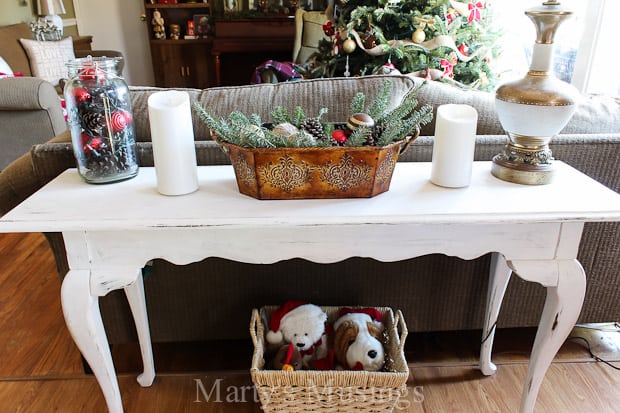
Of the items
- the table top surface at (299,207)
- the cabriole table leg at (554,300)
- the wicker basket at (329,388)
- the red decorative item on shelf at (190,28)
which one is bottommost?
the wicker basket at (329,388)

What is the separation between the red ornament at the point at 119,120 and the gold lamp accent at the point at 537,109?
2.75 feet

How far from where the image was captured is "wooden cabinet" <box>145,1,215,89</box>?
4.91 meters

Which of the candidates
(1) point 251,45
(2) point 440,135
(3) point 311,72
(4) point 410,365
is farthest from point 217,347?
(1) point 251,45

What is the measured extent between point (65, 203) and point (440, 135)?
2.62 ft

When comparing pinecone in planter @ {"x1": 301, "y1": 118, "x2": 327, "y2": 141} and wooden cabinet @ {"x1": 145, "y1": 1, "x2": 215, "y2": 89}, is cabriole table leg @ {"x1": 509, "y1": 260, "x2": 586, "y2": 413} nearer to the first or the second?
pinecone in planter @ {"x1": 301, "y1": 118, "x2": 327, "y2": 141}

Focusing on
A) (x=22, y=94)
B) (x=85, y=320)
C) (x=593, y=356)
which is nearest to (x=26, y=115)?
(x=22, y=94)

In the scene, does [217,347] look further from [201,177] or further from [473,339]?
[473,339]

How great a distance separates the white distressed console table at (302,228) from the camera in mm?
925

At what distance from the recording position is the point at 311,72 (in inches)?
120

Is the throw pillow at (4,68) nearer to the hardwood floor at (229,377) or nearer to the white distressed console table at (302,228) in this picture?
the hardwood floor at (229,377)

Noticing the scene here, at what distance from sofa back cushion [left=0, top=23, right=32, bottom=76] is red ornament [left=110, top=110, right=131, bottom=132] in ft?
10.5

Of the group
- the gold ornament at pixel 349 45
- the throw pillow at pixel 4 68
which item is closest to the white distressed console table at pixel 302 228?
the gold ornament at pixel 349 45

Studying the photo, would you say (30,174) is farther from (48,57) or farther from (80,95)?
(48,57)

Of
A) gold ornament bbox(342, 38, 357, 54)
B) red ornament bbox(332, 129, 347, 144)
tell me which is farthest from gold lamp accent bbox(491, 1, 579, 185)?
gold ornament bbox(342, 38, 357, 54)
